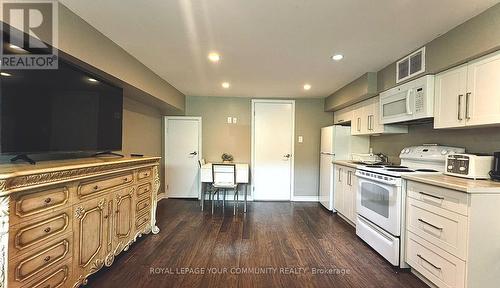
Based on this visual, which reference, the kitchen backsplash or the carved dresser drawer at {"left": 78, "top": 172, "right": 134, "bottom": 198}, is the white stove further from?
the carved dresser drawer at {"left": 78, "top": 172, "right": 134, "bottom": 198}

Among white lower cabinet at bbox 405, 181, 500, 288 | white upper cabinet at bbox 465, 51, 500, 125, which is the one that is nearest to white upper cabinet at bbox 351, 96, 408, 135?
white upper cabinet at bbox 465, 51, 500, 125

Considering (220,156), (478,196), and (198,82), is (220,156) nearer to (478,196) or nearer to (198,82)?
(198,82)

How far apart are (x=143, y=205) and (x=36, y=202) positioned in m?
1.44

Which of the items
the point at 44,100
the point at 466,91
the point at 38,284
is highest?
the point at 466,91

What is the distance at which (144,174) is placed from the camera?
109 inches

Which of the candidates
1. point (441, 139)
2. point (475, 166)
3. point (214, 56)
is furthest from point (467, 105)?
point (214, 56)

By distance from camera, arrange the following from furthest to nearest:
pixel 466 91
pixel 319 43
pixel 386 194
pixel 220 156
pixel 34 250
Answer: pixel 220 156 → pixel 386 194 → pixel 319 43 → pixel 466 91 → pixel 34 250

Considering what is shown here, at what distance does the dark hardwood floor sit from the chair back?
0.61 meters

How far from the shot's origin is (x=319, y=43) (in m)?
2.19

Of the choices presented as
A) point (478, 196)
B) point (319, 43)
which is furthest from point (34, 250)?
point (478, 196)

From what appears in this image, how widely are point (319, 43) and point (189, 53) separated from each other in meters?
1.36

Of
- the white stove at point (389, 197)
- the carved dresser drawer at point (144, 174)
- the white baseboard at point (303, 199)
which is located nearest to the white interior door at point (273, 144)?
the white baseboard at point (303, 199)

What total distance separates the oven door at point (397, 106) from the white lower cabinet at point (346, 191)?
2.88 ft

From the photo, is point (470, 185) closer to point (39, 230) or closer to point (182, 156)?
point (39, 230)
